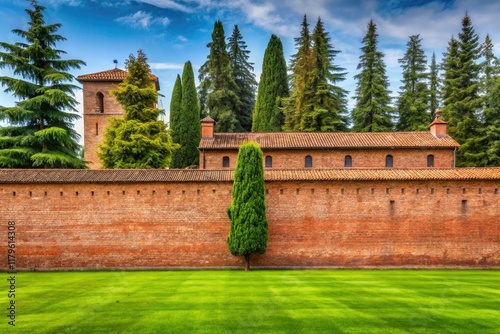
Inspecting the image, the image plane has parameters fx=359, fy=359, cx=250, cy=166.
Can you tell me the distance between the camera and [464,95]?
92.7ft

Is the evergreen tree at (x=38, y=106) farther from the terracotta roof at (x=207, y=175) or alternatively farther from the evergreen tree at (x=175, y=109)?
the evergreen tree at (x=175, y=109)

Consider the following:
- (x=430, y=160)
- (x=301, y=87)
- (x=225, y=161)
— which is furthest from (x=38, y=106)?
(x=430, y=160)

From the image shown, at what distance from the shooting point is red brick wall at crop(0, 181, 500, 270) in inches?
609

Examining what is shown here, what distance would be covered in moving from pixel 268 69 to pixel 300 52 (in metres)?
3.81

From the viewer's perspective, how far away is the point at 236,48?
38156mm

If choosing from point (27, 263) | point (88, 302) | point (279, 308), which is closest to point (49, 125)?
point (27, 263)

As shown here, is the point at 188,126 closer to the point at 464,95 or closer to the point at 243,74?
the point at 243,74

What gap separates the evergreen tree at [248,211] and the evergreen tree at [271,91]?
18.2 meters

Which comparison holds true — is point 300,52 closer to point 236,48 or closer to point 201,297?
point 236,48

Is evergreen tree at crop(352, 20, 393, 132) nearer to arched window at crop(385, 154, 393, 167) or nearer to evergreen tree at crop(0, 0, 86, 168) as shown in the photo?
arched window at crop(385, 154, 393, 167)

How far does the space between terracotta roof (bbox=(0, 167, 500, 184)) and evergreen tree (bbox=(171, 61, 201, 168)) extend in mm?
16280

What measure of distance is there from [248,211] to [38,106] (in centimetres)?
1457

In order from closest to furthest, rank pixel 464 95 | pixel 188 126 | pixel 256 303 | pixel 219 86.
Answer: pixel 256 303, pixel 464 95, pixel 188 126, pixel 219 86

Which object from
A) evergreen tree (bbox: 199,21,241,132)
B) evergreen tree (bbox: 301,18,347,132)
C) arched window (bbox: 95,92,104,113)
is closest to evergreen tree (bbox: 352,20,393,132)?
evergreen tree (bbox: 301,18,347,132)
